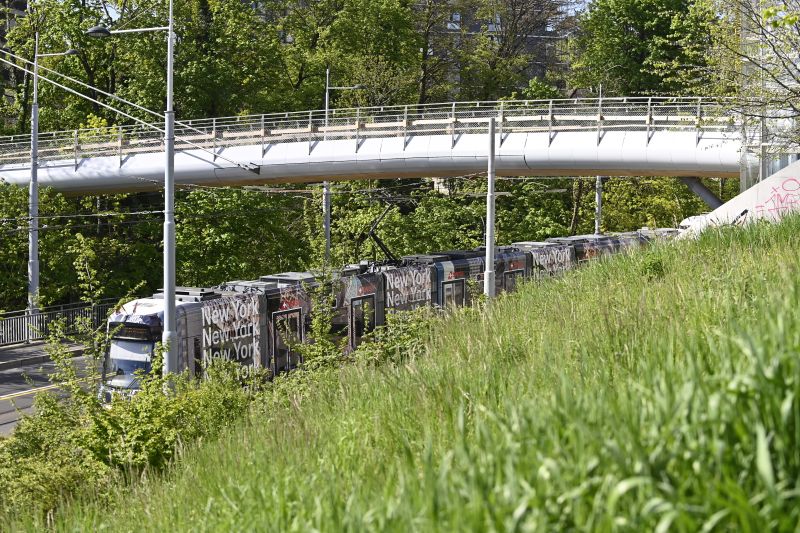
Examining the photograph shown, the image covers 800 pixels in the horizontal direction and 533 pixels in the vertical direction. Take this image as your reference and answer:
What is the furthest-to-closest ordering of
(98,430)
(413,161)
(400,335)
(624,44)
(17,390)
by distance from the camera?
(624,44) < (413,161) < (17,390) < (400,335) < (98,430)

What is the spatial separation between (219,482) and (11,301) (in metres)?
35.4

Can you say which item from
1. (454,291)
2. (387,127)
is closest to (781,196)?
(454,291)

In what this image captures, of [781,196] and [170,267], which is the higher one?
[781,196]

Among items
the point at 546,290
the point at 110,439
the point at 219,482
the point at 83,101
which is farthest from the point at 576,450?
the point at 83,101

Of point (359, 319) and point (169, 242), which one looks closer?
point (169, 242)

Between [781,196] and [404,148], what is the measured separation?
630 inches

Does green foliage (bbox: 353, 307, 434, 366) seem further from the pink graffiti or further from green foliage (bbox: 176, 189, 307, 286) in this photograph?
green foliage (bbox: 176, 189, 307, 286)

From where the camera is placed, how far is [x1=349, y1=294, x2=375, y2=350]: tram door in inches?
942

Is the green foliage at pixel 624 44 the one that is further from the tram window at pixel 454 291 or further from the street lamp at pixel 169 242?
the street lamp at pixel 169 242

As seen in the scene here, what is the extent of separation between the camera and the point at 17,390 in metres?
26.0

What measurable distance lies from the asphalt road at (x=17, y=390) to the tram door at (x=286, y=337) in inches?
168

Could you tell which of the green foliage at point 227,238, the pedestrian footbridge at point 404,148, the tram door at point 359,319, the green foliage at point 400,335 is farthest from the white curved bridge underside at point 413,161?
the green foliage at point 400,335

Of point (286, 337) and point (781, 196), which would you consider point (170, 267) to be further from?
point (781, 196)

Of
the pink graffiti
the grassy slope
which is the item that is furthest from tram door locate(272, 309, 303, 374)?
the grassy slope
